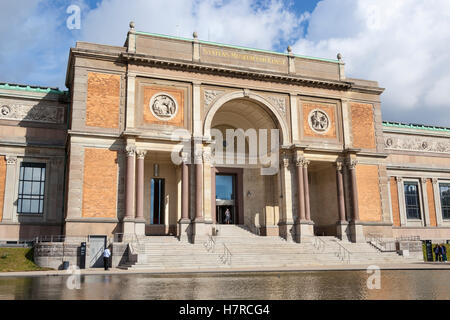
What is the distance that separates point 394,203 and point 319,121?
475 inches

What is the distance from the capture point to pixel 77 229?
26.4 meters

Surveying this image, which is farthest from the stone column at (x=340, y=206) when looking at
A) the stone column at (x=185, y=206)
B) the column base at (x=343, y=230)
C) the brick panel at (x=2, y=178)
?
the brick panel at (x=2, y=178)

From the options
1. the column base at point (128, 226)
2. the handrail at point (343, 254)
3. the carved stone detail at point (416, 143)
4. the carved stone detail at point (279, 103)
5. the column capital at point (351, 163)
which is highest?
the carved stone detail at point (279, 103)

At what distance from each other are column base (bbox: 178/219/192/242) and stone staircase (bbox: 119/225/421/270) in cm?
47

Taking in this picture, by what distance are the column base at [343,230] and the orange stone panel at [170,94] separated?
13338 mm

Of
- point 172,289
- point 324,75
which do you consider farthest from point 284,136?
point 172,289

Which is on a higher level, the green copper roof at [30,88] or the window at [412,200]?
the green copper roof at [30,88]

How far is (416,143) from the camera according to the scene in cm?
4206

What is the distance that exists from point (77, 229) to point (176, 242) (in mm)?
5862

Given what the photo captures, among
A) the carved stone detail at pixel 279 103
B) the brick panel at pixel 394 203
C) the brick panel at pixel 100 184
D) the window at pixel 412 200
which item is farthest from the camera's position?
the window at pixel 412 200

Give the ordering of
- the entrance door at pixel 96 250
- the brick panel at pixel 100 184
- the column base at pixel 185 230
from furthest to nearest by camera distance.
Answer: the column base at pixel 185 230
the brick panel at pixel 100 184
the entrance door at pixel 96 250

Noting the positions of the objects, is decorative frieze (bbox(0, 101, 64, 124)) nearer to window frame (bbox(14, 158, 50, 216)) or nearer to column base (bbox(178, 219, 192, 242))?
window frame (bbox(14, 158, 50, 216))

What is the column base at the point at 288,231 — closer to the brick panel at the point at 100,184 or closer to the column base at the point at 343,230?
the column base at the point at 343,230

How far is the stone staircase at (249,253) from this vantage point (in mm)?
23438
